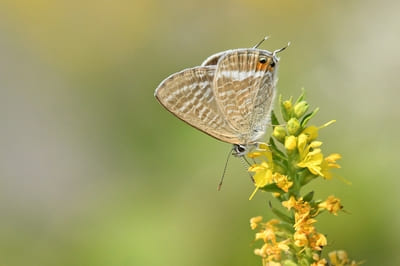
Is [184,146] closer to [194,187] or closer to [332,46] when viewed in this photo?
[194,187]

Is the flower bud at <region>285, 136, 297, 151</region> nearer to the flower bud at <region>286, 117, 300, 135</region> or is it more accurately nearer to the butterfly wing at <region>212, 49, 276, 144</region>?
the flower bud at <region>286, 117, 300, 135</region>

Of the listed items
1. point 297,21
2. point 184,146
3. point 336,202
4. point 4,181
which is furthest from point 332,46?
point 336,202

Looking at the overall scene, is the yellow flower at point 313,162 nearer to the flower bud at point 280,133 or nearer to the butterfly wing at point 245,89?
the flower bud at point 280,133

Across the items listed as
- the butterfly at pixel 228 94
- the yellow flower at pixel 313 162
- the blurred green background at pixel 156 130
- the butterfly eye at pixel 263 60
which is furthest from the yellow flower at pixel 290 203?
the blurred green background at pixel 156 130

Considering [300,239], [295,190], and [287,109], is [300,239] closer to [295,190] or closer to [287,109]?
[295,190]

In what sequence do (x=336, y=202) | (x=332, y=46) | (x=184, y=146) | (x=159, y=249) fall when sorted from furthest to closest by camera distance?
(x=332, y=46) < (x=184, y=146) < (x=159, y=249) < (x=336, y=202)

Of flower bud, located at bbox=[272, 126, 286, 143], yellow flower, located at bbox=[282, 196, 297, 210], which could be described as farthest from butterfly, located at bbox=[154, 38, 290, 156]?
yellow flower, located at bbox=[282, 196, 297, 210]
